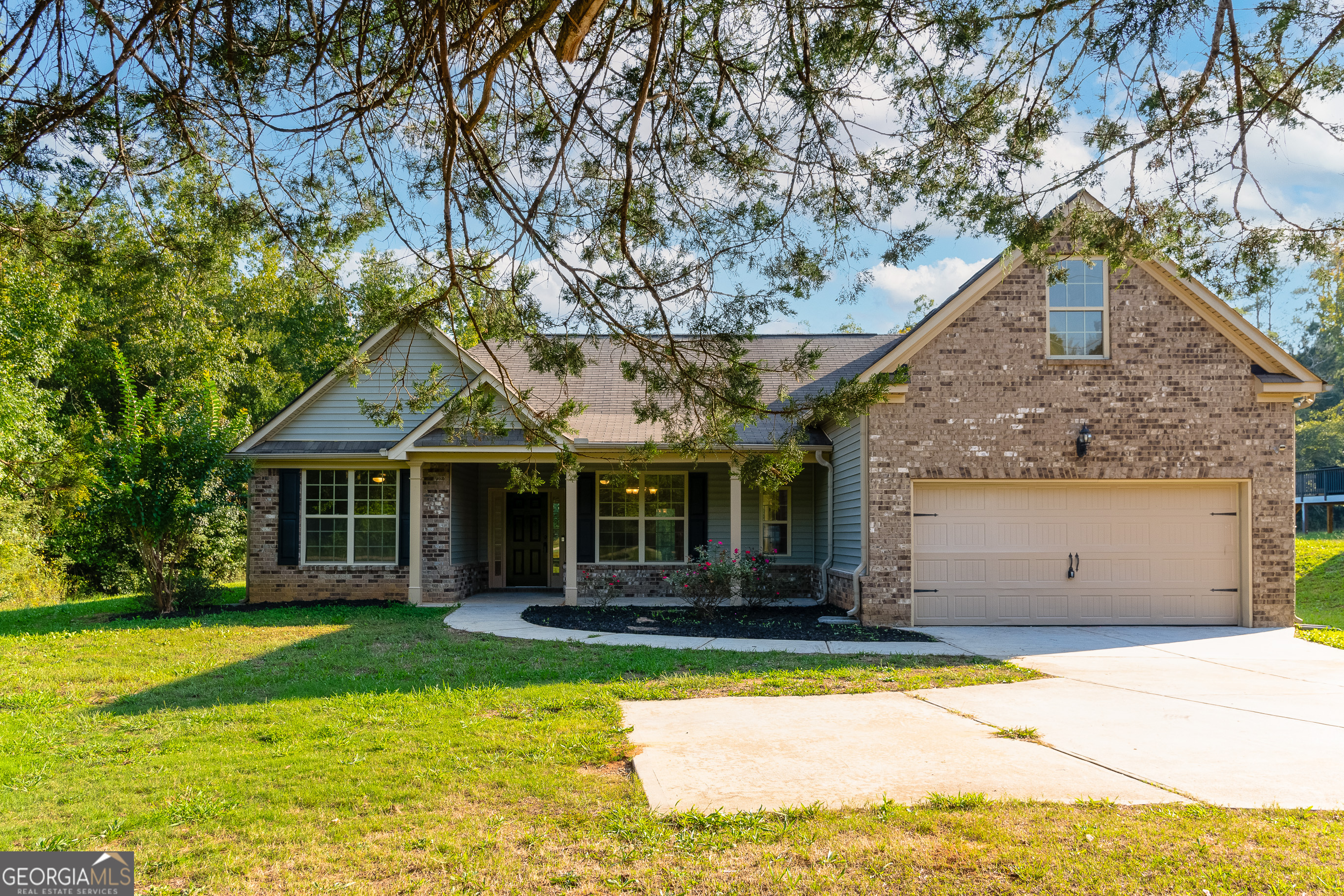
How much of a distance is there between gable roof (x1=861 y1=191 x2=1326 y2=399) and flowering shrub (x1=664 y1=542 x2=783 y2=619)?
11.8 feet

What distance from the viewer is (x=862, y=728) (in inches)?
236

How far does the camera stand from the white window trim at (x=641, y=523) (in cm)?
1484

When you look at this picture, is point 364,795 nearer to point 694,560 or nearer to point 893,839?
point 893,839

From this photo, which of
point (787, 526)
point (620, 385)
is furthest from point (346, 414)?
point (787, 526)

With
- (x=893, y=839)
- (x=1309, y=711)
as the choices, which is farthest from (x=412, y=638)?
(x=1309, y=711)

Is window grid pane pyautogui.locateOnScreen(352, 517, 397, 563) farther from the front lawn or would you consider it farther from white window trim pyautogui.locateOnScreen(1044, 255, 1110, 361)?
white window trim pyautogui.locateOnScreen(1044, 255, 1110, 361)

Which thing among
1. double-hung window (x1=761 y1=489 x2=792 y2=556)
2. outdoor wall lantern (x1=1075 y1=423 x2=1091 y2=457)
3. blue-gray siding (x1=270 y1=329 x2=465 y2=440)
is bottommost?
double-hung window (x1=761 y1=489 x2=792 y2=556)

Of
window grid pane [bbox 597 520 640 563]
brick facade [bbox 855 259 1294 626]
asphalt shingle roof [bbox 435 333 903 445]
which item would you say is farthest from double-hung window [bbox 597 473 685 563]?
brick facade [bbox 855 259 1294 626]

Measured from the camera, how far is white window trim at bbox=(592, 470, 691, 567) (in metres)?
14.8

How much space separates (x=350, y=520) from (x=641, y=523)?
5.04 meters

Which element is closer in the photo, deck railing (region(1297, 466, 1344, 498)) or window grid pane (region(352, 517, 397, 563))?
window grid pane (region(352, 517, 397, 563))

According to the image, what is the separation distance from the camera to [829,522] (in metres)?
13.7

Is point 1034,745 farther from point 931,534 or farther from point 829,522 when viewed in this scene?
point 829,522

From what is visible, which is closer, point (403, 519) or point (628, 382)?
point (628, 382)
